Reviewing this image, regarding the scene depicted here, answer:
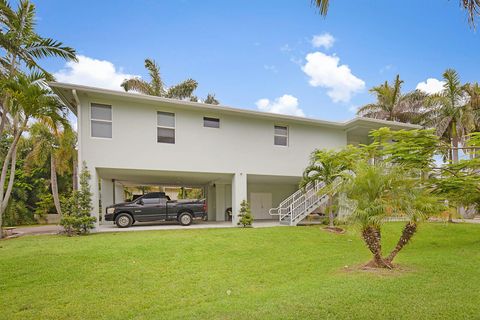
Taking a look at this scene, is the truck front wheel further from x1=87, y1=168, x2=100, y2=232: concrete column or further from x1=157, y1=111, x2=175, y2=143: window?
x1=87, y1=168, x2=100, y2=232: concrete column

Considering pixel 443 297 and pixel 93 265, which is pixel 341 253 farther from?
pixel 93 265

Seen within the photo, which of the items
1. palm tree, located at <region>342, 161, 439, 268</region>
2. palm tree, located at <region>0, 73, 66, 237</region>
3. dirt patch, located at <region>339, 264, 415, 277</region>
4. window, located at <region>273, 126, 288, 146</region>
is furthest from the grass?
window, located at <region>273, 126, 288, 146</region>

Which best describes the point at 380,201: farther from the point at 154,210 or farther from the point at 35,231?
the point at 35,231

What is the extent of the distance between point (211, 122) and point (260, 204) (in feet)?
26.3

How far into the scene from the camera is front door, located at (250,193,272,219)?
19.9 meters

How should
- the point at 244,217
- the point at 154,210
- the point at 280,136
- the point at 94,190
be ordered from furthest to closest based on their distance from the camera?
1. the point at 280,136
2. the point at 154,210
3. the point at 244,217
4. the point at 94,190

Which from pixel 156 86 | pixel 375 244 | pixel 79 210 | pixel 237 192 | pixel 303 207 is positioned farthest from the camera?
pixel 156 86

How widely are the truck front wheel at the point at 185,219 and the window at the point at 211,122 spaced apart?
454cm

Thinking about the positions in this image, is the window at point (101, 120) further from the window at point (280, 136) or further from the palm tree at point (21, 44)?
the window at point (280, 136)

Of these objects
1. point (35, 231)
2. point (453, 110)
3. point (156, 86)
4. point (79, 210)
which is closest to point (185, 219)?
point (79, 210)

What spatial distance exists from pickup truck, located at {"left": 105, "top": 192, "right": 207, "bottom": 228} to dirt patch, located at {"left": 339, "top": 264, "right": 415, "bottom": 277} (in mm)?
9273

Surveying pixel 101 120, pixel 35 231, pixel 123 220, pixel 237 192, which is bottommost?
pixel 35 231

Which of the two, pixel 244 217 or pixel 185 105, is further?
pixel 244 217

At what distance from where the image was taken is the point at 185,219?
14789mm
